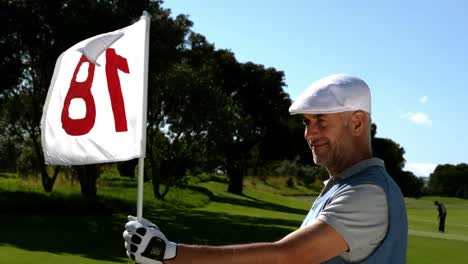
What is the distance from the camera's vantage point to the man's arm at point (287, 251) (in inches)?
91.1

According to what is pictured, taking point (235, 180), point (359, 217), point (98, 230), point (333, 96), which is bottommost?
point (98, 230)

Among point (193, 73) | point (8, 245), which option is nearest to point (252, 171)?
point (193, 73)

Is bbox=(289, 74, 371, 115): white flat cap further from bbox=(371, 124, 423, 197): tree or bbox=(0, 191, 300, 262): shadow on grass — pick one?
bbox=(371, 124, 423, 197): tree

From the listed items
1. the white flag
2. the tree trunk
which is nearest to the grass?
the white flag

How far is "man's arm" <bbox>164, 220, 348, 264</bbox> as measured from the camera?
2314mm

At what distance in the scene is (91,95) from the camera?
15.5 ft

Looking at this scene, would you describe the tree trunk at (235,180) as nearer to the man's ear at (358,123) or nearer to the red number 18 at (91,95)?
the red number 18 at (91,95)

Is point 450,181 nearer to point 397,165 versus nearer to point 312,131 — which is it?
point 397,165

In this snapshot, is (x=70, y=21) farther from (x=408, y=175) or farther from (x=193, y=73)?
(x=408, y=175)

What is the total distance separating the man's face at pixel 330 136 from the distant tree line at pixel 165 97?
71.8 ft

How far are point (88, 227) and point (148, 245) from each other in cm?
1870

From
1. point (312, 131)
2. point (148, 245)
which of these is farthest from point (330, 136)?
point (148, 245)

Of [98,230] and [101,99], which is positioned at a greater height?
[101,99]

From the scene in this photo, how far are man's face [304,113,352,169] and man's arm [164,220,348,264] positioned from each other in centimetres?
48
